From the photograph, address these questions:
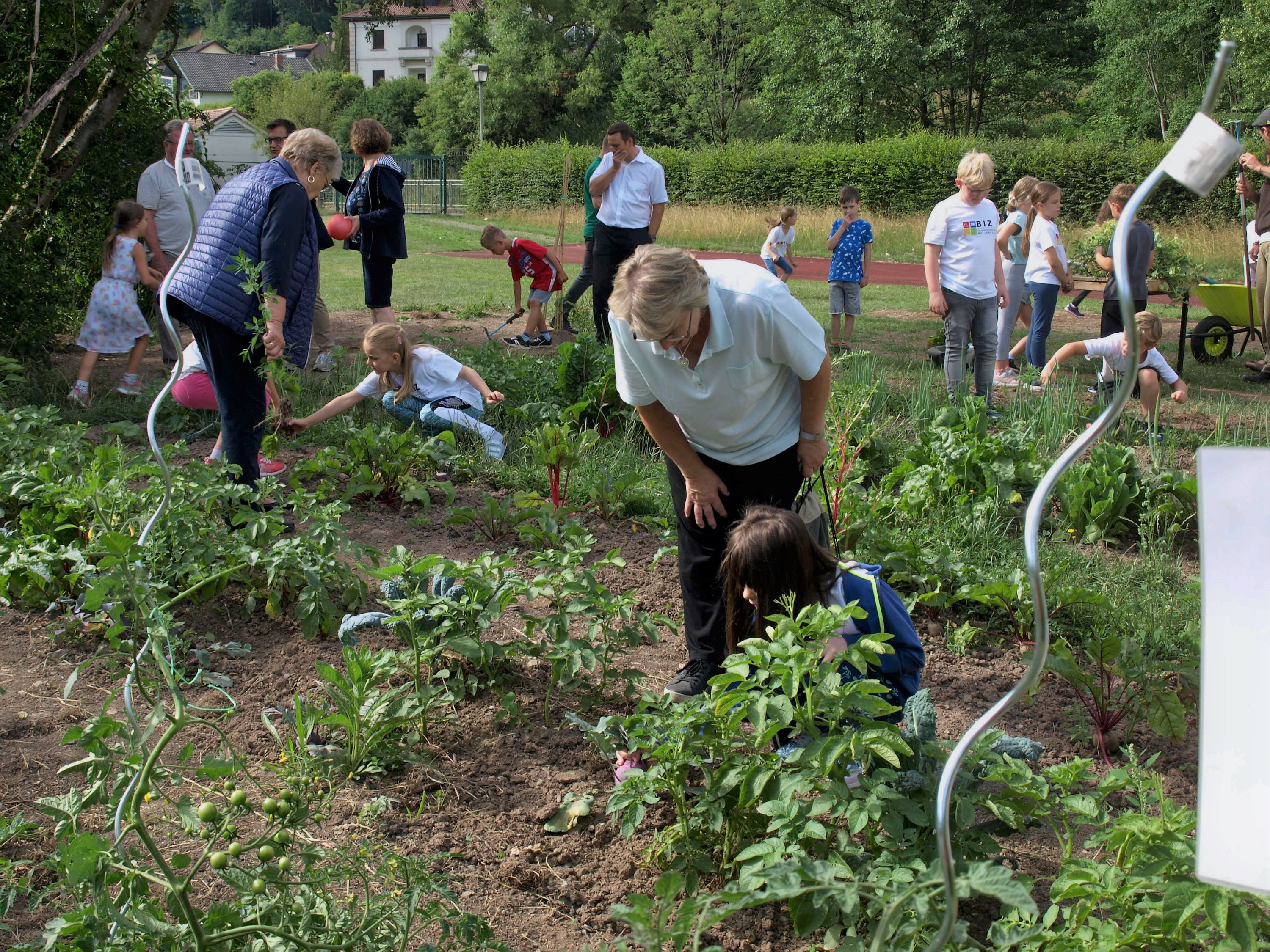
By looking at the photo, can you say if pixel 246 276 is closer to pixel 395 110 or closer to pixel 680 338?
pixel 680 338

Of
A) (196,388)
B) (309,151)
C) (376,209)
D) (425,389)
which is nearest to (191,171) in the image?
(309,151)

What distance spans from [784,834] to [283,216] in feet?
10.1

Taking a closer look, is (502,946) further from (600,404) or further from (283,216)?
(600,404)

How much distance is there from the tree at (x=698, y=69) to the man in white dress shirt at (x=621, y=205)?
34145 millimetres

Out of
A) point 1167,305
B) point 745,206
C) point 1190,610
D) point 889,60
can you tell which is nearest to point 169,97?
point 1190,610

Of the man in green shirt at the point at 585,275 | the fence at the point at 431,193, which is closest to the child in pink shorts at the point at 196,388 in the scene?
the man in green shirt at the point at 585,275

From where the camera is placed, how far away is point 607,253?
7.91 metres

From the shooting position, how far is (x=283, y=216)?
3.95m

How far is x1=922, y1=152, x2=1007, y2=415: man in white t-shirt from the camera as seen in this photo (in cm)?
616

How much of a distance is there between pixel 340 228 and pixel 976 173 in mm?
3985

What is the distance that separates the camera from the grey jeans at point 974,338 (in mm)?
6258

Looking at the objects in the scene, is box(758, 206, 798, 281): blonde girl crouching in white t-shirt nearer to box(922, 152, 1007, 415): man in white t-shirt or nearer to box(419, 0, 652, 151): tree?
box(922, 152, 1007, 415): man in white t-shirt

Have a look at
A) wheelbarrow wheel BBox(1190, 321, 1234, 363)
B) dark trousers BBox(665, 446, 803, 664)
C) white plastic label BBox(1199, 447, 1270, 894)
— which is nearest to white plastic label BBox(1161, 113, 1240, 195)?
white plastic label BBox(1199, 447, 1270, 894)

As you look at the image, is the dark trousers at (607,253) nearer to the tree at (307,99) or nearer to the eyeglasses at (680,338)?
the eyeglasses at (680,338)
